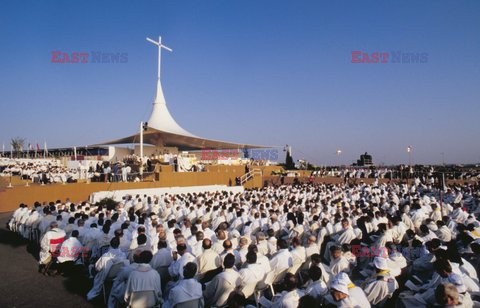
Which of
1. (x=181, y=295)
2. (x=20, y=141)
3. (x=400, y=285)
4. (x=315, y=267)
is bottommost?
(x=400, y=285)

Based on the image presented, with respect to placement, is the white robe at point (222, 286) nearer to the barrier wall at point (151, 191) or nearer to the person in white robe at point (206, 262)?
the person in white robe at point (206, 262)

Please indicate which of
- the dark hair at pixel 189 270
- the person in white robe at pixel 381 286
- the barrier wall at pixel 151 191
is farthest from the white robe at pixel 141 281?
the barrier wall at pixel 151 191

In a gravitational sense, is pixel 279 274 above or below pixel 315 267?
below

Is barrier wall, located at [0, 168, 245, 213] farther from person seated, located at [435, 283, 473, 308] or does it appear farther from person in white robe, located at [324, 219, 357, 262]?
person seated, located at [435, 283, 473, 308]

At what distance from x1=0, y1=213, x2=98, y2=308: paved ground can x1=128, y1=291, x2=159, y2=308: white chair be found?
1604mm

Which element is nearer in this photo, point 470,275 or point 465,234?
point 470,275

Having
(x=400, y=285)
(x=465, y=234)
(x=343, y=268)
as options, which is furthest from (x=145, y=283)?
(x=465, y=234)

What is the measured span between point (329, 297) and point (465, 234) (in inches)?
176

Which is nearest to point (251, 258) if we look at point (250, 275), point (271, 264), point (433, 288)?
point (250, 275)

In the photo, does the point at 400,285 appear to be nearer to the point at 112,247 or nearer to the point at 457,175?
the point at 112,247

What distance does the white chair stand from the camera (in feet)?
15.2

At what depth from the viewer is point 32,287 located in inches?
252

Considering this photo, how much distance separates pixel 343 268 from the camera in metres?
5.47

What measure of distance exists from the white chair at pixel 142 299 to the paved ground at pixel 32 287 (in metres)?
1.60
